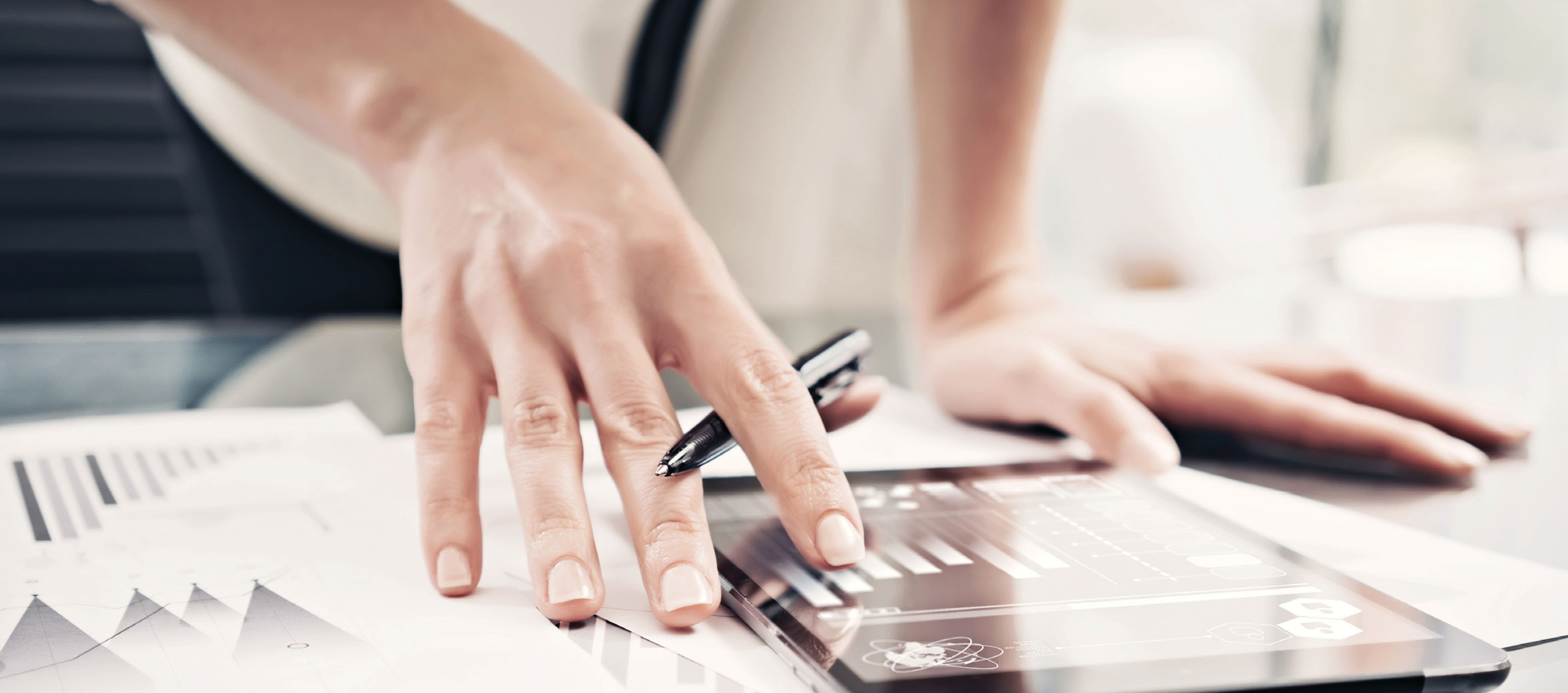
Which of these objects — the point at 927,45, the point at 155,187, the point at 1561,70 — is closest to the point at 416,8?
the point at 927,45

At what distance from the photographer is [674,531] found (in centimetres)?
40

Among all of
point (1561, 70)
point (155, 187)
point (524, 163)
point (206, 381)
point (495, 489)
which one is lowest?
point (155, 187)

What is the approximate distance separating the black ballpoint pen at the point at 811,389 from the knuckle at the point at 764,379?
21 mm

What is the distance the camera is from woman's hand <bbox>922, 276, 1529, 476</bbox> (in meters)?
0.59

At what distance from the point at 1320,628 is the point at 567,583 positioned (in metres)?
0.26

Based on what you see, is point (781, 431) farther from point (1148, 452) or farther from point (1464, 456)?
point (1464, 456)

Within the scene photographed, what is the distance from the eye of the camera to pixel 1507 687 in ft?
1.01

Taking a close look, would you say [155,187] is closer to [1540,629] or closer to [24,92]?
[24,92]

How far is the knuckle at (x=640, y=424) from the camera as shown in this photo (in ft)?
1.55

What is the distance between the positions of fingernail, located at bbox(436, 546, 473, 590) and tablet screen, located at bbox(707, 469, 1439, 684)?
0.34 ft

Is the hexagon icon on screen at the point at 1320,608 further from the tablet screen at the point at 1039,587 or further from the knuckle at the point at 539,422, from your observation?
the knuckle at the point at 539,422

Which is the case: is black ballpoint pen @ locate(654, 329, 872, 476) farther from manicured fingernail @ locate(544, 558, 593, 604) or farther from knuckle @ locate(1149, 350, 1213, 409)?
knuckle @ locate(1149, 350, 1213, 409)

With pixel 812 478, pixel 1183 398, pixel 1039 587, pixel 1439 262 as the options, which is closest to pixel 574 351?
pixel 812 478

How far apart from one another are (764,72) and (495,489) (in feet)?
2.84
